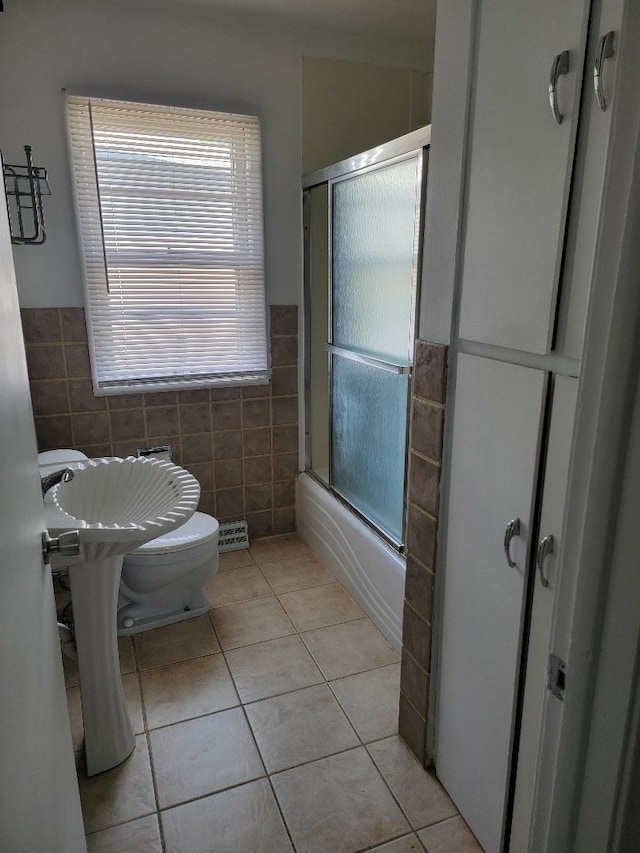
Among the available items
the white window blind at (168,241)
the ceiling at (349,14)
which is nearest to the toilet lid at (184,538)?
the white window blind at (168,241)

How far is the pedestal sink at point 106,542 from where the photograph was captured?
1387 mm

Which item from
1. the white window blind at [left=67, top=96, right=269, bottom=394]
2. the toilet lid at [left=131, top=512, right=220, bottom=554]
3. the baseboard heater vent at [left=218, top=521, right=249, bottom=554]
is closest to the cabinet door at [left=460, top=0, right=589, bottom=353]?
the toilet lid at [left=131, top=512, right=220, bottom=554]

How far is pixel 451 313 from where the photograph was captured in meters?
1.33

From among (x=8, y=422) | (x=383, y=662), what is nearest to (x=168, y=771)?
(x=383, y=662)

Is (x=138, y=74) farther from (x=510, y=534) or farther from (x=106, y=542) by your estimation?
(x=510, y=534)

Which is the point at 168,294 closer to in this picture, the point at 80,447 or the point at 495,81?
the point at 80,447

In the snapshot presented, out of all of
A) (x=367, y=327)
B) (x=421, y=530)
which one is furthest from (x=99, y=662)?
(x=367, y=327)

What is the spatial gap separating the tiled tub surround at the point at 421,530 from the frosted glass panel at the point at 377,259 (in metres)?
0.59

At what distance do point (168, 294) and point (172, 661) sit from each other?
1.60 meters

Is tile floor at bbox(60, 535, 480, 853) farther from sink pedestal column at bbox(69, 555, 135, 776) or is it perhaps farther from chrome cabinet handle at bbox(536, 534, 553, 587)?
chrome cabinet handle at bbox(536, 534, 553, 587)

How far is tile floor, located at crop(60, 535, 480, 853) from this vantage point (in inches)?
57.8

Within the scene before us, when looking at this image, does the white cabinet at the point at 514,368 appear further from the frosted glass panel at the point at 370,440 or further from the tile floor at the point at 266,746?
the frosted glass panel at the point at 370,440

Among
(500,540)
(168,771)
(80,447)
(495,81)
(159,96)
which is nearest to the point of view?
(495,81)

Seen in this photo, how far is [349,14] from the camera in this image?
237 centimetres
